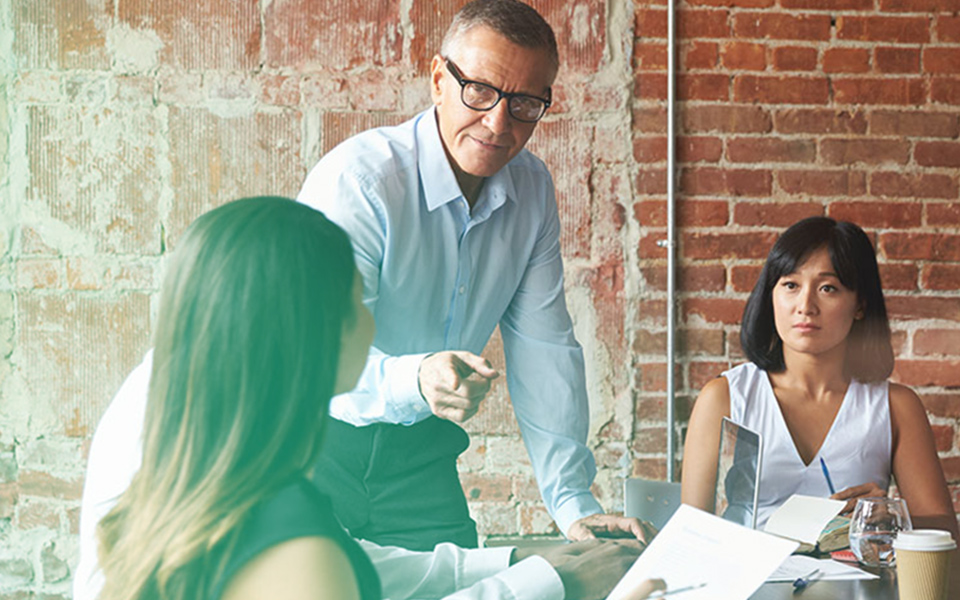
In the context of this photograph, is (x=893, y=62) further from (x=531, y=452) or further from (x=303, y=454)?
(x=303, y=454)

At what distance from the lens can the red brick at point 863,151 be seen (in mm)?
2055

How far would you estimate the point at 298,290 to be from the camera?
700 millimetres

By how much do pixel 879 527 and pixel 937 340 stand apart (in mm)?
964

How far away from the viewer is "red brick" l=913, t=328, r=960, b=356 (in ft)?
6.96

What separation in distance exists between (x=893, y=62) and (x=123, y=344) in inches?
69.7

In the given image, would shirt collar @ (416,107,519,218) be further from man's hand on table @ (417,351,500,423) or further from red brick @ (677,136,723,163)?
red brick @ (677,136,723,163)

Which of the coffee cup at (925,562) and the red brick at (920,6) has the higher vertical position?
the red brick at (920,6)

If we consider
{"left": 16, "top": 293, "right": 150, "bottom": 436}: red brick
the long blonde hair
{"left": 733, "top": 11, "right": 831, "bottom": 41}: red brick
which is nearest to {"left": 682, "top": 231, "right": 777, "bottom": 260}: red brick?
{"left": 733, "top": 11, "right": 831, "bottom": 41}: red brick

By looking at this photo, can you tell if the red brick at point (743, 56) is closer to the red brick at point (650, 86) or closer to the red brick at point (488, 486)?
the red brick at point (650, 86)

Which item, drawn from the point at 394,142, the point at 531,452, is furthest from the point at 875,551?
the point at 394,142

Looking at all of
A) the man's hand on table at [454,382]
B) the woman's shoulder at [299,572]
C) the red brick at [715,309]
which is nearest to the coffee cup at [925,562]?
the man's hand on table at [454,382]

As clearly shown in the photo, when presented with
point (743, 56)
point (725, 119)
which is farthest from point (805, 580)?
point (743, 56)

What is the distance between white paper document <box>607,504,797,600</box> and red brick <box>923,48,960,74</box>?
60.6 inches

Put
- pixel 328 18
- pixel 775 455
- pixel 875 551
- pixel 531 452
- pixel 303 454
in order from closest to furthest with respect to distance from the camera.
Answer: pixel 303 454 → pixel 875 551 → pixel 531 452 → pixel 328 18 → pixel 775 455
